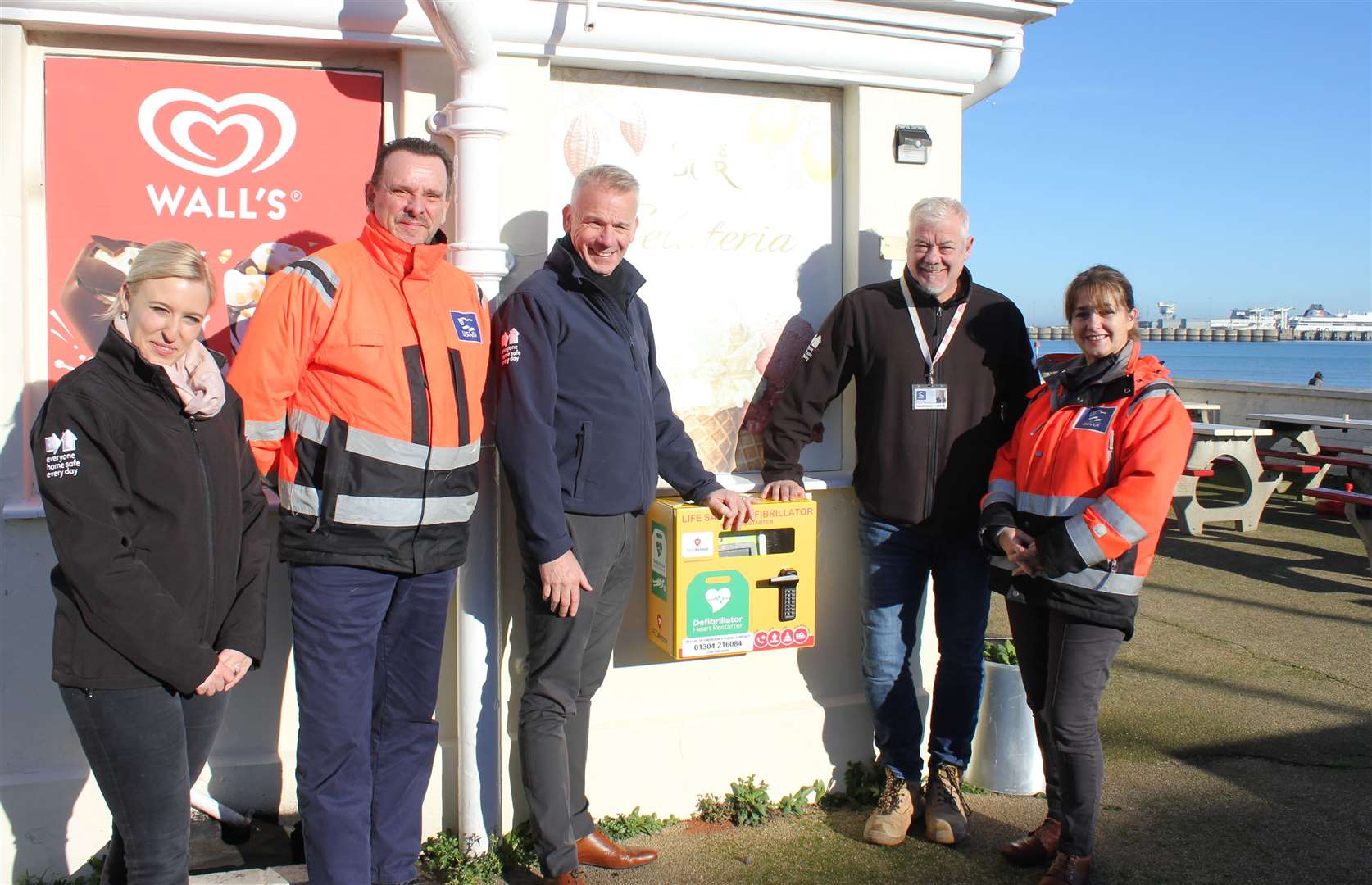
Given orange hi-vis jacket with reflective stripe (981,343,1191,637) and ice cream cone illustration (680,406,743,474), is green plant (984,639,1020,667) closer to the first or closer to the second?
orange hi-vis jacket with reflective stripe (981,343,1191,637)

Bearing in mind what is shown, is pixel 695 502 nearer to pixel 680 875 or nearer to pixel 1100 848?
pixel 680 875

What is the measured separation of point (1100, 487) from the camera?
133 inches

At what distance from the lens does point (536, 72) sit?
3842mm

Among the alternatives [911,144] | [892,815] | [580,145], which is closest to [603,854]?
[892,815]

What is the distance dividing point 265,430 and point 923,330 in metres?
2.32

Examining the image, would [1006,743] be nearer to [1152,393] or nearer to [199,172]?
[1152,393]

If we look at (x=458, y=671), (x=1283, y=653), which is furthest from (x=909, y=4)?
(x=1283, y=653)

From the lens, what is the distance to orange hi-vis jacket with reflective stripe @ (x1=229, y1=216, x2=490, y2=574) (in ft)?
9.66

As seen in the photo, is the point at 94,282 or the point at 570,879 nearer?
the point at 570,879

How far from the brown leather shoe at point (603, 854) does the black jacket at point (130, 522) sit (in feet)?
5.11

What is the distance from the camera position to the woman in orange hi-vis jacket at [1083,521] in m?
3.28

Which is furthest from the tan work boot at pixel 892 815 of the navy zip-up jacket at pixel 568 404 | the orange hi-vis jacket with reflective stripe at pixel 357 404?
the orange hi-vis jacket with reflective stripe at pixel 357 404

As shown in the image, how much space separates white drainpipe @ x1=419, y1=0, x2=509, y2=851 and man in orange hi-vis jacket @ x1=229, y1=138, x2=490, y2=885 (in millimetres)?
357

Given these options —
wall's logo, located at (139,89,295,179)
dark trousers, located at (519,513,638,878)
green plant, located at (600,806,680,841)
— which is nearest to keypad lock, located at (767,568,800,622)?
dark trousers, located at (519,513,638,878)
